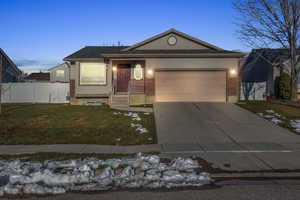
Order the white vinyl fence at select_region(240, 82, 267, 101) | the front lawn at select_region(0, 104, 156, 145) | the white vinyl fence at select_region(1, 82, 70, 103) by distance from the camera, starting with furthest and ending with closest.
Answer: the white vinyl fence at select_region(240, 82, 267, 101)
the white vinyl fence at select_region(1, 82, 70, 103)
the front lawn at select_region(0, 104, 156, 145)

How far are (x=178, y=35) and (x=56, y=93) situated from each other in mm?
12646

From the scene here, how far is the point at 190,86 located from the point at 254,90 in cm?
957

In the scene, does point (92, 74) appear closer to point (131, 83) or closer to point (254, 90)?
point (131, 83)

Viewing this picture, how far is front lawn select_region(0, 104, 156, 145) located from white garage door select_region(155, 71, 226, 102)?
4071 millimetres

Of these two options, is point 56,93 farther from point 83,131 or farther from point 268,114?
point 268,114

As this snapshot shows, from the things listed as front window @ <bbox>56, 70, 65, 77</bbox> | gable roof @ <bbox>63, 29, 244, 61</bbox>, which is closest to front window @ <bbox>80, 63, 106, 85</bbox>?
gable roof @ <bbox>63, 29, 244, 61</bbox>

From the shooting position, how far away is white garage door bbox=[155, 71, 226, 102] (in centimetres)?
1700

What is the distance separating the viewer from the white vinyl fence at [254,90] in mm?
23219

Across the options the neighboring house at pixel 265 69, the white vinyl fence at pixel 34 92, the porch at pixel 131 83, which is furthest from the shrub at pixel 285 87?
the white vinyl fence at pixel 34 92

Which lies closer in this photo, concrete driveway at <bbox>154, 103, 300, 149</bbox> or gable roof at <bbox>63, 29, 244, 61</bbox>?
concrete driveway at <bbox>154, 103, 300, 149</bbox>

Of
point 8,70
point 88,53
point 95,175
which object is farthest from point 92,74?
point 8,70

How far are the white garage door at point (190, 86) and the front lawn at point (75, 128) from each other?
4071 mm

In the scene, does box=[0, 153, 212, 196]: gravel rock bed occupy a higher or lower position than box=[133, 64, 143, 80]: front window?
lower

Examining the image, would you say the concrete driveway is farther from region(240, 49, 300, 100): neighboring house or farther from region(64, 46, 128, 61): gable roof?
region(240, 49, 300, 100): neighboring house
